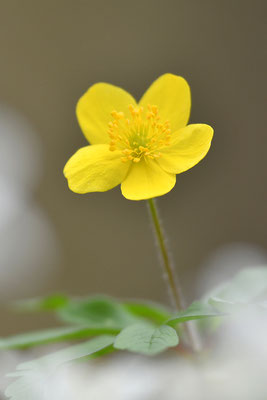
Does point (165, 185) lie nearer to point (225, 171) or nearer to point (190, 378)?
point (190, 378)

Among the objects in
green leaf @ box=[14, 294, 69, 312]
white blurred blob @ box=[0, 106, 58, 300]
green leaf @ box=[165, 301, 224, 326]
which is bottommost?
green leaf @ box=[165, 301, 224, 326]

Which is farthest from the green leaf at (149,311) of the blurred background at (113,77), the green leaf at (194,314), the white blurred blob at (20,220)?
the blurred background at (113,77)

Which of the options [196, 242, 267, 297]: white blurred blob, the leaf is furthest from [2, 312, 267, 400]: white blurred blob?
[196, 242, 267, 297]: white blurred blob

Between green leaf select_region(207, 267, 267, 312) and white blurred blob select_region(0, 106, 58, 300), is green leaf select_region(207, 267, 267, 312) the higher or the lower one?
the lower one

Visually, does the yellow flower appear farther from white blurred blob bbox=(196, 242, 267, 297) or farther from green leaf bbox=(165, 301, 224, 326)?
white blurred blob bbox=(196, 242, 267, 297)

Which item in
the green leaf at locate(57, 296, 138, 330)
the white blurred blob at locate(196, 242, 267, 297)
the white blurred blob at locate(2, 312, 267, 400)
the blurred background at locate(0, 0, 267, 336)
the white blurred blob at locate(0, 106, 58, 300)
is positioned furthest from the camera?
the blurred background at locate(0, 0, 267, 336)

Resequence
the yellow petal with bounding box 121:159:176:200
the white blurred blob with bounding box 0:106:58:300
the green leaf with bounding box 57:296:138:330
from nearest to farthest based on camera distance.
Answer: the yellow petal with bounding box 121:159:176:200, the green leaf with bounding box 57:296:138:330, the white blurred blob with bounding box 0:106:58:300

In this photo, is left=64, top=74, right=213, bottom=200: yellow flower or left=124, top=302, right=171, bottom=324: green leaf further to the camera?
left=124, top=302, right=171, bottom=324: green leaf
